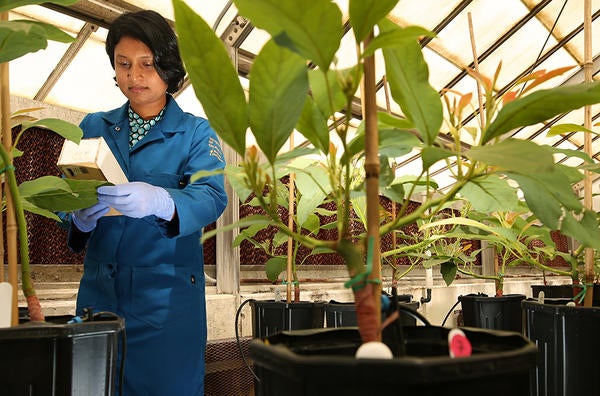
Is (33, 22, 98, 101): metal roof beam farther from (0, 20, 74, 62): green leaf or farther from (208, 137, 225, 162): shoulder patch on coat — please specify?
(0, 20, 74, 62): green leaf

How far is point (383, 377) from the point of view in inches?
12.5

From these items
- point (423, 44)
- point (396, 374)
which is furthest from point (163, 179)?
point (423, 44)

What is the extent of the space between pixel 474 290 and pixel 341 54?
91.5 inches

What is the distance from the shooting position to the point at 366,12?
0.41 m

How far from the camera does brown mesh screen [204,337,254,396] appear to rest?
1.65 m

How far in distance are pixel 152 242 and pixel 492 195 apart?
83cm

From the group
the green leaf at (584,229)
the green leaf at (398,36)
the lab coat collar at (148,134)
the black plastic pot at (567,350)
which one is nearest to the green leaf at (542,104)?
the green leaf at (398,36)

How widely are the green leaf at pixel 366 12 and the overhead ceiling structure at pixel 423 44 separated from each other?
0.86 ft

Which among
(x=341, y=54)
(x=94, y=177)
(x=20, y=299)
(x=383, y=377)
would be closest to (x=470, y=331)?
(x=383, y=377)

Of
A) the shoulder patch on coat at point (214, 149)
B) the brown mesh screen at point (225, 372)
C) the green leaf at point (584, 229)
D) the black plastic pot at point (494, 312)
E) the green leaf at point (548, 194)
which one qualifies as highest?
the shoulder patch on coat at point (214, 149)

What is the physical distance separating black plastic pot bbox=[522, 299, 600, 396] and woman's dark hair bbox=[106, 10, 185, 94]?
0.99 m

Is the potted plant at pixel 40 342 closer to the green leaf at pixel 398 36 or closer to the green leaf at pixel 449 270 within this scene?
the green leaf at pixel 398 36

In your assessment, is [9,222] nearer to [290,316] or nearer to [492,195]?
[492,195]

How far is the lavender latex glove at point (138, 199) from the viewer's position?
96 cm
